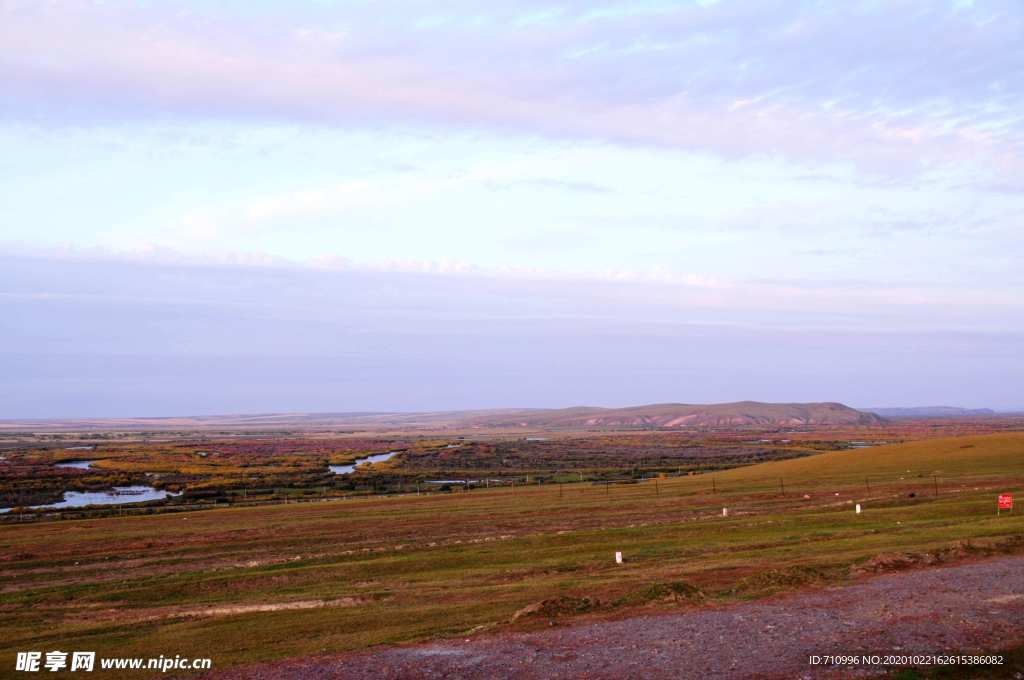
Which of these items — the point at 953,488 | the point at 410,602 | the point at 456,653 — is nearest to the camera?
the point at 456,653

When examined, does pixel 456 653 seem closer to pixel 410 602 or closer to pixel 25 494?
pixel 410 602

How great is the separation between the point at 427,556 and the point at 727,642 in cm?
1735

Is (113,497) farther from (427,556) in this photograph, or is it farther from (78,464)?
(427,556)

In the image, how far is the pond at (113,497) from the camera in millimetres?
66500

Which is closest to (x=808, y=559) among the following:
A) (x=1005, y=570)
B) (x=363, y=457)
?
(x=1005, y=570)

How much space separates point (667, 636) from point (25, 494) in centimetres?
7659

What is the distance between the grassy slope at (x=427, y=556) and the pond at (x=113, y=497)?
1775cm

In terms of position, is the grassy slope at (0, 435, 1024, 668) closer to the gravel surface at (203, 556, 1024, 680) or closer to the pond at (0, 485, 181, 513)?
the gravel surface at (203, 556, 1024, 680)

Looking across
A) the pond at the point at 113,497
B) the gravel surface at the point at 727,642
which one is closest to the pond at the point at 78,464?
the pond at the point at 113,497

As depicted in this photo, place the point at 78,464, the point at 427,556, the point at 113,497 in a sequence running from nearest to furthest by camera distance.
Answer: the point at 427,556 < the point at 113,497 < the point at 78,464

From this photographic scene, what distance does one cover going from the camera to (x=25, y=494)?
75.0 metres

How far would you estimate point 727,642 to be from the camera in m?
14.3

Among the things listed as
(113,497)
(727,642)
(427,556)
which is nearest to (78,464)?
(113,497)

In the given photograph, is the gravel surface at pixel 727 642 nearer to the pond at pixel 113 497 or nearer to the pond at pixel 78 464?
the pond at pixel 113 497
